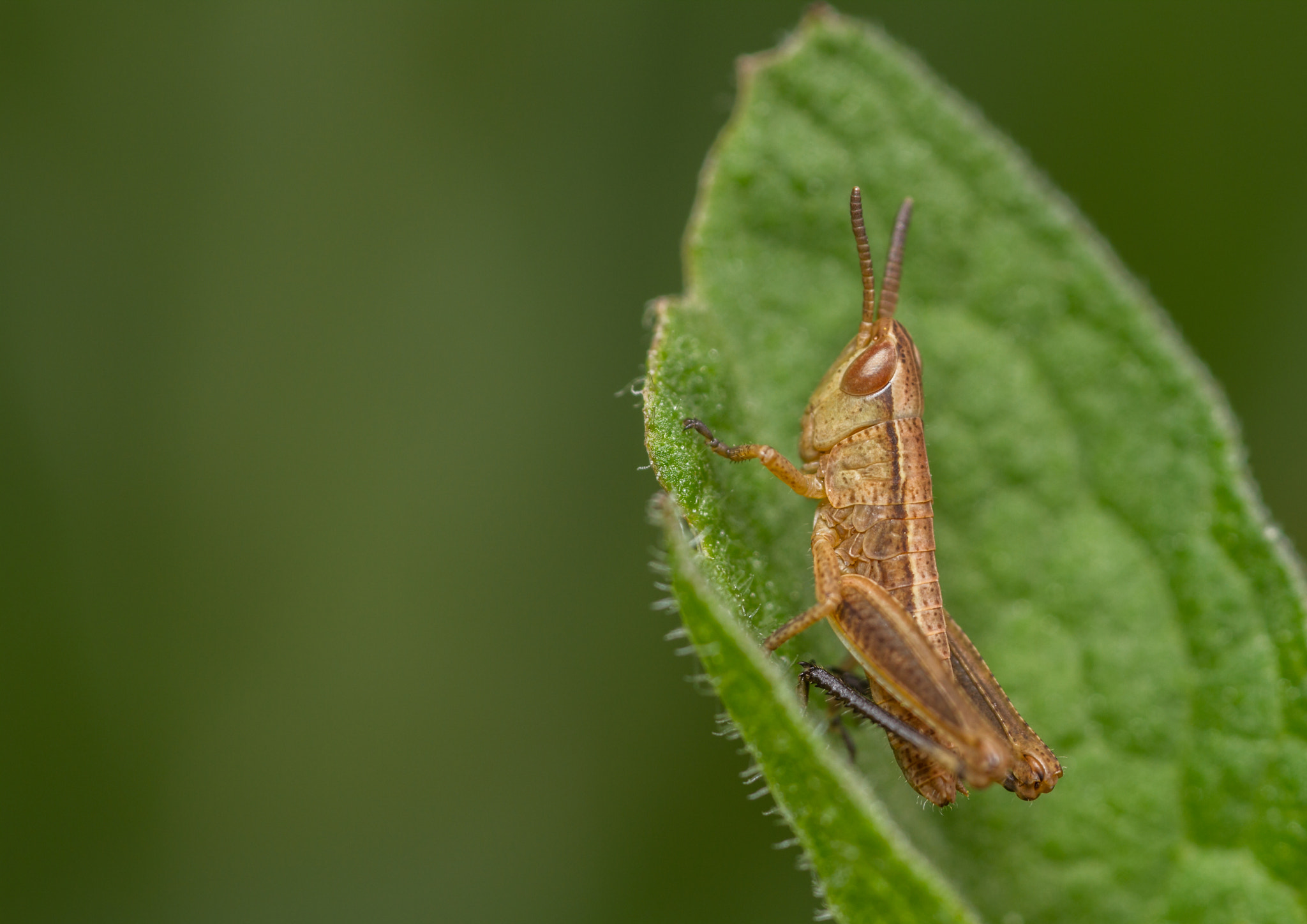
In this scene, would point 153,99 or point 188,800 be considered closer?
point 188,800

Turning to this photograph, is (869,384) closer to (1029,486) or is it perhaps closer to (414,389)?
(1029,486)

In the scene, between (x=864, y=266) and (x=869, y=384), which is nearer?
(x=864, y=266)

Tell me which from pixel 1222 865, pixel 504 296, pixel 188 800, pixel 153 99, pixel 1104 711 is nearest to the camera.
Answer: pixel 1222 865

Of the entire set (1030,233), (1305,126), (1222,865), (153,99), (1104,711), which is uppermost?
(153,99)

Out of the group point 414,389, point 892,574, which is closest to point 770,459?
point 892,574

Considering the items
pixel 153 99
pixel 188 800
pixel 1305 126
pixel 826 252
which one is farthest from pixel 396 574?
pixel 1305 126

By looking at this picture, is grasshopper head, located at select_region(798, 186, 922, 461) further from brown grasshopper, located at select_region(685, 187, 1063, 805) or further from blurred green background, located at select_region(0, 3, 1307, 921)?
blurred green background, located at select_region(0, 3, 1307, 921)

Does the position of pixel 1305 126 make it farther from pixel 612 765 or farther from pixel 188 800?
pixel 188 800

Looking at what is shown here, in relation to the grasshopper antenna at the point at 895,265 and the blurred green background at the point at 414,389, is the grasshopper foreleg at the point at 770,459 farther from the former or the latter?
the blurred green background at the point at 414,389
